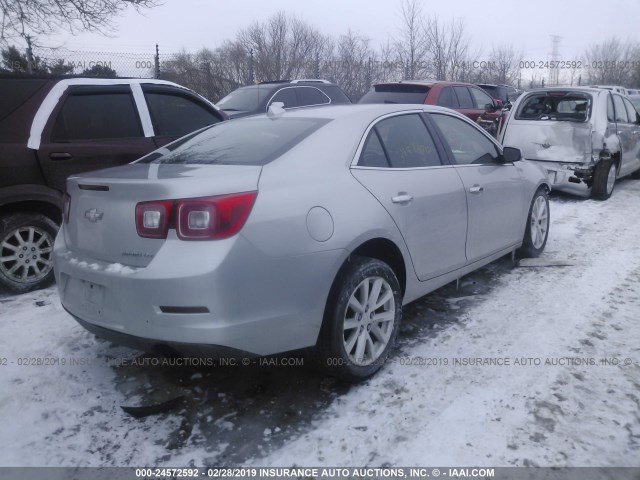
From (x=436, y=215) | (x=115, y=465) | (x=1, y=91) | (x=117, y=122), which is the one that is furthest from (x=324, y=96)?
(x=115, y=465)

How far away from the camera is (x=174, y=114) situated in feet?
18.0

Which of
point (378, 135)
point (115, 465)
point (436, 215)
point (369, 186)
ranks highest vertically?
point (378, 135)

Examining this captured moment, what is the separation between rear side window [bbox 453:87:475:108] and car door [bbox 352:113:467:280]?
7098 millimetres

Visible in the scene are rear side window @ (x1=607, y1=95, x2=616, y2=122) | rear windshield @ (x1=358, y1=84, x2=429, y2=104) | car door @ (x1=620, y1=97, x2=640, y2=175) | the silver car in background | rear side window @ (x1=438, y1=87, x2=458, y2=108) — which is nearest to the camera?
the silver car in background

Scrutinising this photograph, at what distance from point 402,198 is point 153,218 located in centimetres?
151

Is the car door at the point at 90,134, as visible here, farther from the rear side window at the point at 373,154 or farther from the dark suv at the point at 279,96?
the dark suv at the point at 279,96

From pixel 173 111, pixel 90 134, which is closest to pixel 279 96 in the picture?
pixel 173 111

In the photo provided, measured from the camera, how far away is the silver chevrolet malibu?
98.5 inches

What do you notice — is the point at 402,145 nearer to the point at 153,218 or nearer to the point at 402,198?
the point at 402,198

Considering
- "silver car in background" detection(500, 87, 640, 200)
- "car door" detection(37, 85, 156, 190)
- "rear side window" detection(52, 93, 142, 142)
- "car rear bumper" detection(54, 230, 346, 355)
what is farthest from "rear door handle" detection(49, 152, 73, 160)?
"silver car in background" detection(500, 87, 640, 200)

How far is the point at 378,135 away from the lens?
3480 millimetres

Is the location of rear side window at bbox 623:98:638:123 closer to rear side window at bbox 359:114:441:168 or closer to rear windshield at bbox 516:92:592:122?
rear windshield at bbox 516:92:592:122

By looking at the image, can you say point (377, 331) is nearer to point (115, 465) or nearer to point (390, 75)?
point (115, 465)

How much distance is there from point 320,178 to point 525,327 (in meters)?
1.93
